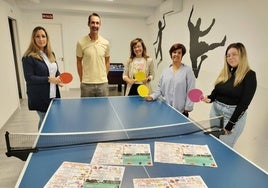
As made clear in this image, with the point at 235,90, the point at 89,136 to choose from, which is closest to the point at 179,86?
the point at 235,90

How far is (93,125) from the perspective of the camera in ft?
5.95

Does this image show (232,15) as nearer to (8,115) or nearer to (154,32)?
(154,32)

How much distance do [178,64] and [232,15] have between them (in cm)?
138

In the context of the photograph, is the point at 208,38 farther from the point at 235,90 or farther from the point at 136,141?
the point at 136,141

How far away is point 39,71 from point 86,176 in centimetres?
171

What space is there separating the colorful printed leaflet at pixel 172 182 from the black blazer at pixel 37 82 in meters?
1.82

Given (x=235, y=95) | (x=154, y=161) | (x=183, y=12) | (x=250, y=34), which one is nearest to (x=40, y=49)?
(x=154, y=161)

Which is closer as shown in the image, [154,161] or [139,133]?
[154,161]

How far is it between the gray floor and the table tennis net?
41.8 inches

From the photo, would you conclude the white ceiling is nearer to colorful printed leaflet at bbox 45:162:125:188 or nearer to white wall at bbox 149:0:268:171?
Result: white wall at bbox 149:0:268:171

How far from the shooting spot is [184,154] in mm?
1332

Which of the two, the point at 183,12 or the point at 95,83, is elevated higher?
the point at 183,12

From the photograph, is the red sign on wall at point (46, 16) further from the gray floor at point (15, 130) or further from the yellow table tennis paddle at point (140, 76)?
the yellow table tennis paddle at point (140, 76)

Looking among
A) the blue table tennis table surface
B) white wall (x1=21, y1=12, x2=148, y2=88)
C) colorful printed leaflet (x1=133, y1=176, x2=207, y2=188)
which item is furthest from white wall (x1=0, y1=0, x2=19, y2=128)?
colorful printed leaflet (x1=133, y1=176, x2=207, y2=188)
